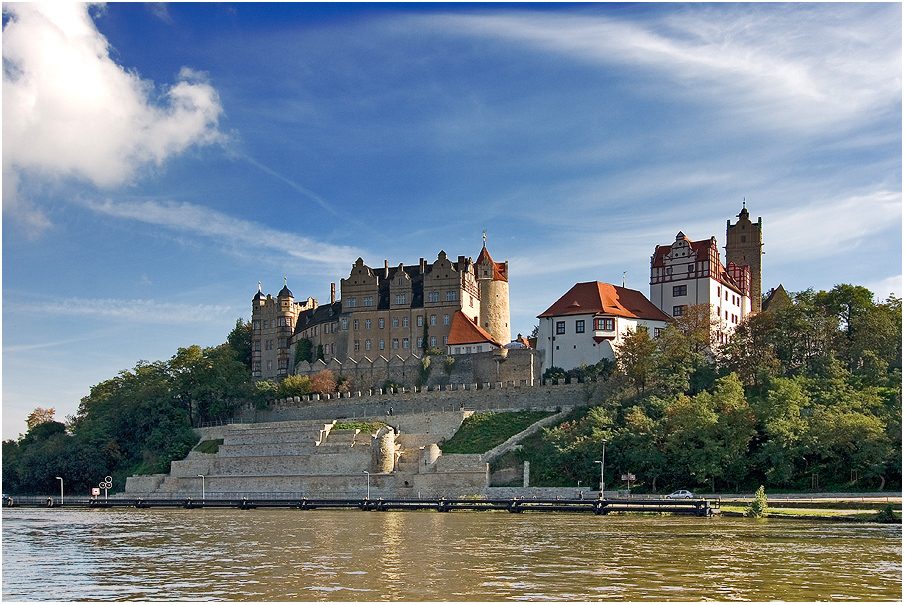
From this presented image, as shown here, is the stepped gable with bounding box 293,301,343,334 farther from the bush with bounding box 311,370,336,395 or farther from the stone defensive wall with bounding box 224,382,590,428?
the stone defensive wall with bounding box 224,382,590,428

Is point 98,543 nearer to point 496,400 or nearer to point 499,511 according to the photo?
point 499,511

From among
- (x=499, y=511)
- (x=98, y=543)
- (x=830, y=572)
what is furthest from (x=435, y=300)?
(x=830, y=572)

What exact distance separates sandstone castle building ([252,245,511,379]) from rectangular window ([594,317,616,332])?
10.9m

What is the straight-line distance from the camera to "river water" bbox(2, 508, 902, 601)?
2536 cm

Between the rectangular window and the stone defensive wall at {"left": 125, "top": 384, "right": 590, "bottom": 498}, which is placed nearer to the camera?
the stone defensive wall at {"left": 125, "top": 384, "right": 590, "bottom": 498}

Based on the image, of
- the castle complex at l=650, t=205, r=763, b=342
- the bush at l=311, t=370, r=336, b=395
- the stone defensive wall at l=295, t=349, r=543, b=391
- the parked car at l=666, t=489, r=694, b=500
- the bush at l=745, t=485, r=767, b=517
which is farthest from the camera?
the bush at l=311, t=370, r=336, b=395

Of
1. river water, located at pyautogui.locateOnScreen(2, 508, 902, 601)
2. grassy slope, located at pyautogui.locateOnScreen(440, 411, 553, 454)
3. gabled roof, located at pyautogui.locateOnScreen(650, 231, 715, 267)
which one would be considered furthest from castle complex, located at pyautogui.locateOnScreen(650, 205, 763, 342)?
river water, located at pyautogui.locateOnScreen(2, 508, 902, 601)

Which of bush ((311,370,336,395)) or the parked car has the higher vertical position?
bush ((311,370,336,395))

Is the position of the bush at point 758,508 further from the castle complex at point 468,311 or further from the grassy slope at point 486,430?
the castle complex at point 468,311

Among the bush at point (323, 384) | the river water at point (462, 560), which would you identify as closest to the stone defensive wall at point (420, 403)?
the bush at point (323, 384)

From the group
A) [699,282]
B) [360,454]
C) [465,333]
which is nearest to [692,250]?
[699,282]

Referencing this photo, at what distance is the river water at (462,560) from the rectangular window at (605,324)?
30900mm

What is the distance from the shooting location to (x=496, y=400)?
3046 inches

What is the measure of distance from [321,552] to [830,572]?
16103 mm
